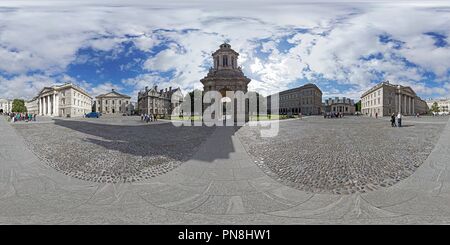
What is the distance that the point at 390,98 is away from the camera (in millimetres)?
10500

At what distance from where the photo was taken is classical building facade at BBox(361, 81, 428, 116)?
9047 millimetres

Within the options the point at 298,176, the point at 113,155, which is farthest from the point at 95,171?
the point at 298,176

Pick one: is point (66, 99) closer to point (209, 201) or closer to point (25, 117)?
point (209, 201)

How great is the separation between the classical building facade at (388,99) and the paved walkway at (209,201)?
5.28 meters

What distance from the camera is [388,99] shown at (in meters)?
10.9

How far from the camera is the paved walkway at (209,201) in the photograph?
2.95m

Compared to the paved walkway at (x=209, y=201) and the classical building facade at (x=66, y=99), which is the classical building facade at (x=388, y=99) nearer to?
the paved walkway at (x=209, y=201)

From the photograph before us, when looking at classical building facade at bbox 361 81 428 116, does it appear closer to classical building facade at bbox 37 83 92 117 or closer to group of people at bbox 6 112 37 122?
classical building facade at bbox 37 83 92 117

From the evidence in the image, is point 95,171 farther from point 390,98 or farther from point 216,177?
point 390,98

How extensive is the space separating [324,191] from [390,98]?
9519 mm

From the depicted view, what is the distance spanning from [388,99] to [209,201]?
37.6ft

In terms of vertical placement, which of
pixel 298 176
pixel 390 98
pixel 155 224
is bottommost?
pixel 155 224

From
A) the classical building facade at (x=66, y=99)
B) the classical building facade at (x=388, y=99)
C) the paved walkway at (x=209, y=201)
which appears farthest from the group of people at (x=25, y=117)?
the classical building facade at (x=388, y=99)

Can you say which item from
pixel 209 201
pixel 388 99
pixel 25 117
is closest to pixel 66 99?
pixel 209 201
